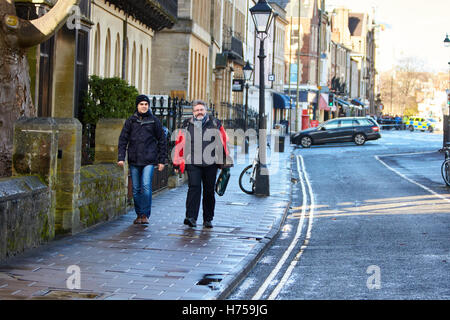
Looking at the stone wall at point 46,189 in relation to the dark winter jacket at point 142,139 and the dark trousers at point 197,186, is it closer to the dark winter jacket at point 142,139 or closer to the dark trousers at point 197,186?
the dark winter jacket at point 142,139

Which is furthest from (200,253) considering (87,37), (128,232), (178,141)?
(87,37)

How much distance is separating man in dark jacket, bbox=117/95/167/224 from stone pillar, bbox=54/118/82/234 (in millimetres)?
1269

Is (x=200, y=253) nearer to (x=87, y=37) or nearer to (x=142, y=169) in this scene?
(x=142, y=169)

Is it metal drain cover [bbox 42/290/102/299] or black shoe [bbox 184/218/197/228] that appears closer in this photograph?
metal drain cover [bbox 42/290/102/299]

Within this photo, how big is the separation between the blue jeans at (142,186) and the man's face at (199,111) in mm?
939

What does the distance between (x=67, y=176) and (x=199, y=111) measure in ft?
7.32

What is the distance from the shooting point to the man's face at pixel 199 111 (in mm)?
11891

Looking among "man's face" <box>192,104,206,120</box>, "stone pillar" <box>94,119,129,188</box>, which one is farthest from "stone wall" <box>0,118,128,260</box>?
"man's face" <box>192,104,206,120</box>

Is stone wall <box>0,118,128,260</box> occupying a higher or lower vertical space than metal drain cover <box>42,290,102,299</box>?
higher

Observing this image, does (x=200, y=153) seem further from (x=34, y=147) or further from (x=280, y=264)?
(x=34, y=147)

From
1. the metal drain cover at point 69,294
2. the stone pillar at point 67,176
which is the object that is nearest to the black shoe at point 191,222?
the stone pillar at point 67,176

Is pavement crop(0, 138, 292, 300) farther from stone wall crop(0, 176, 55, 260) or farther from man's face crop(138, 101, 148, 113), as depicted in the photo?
man's face crop(138, 101, 148, 113)

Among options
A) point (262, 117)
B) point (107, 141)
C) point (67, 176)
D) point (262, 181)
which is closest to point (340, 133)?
point (262, 117)

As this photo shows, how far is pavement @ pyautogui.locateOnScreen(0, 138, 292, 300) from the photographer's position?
7355 millimetres
